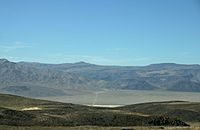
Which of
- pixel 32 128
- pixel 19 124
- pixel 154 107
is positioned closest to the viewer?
pixel 32 128

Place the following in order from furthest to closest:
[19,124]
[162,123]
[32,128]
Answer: [162,123], [19,124], [32,128]

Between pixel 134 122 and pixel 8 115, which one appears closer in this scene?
pixel 8 115

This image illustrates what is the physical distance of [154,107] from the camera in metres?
123

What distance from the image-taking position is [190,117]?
3905 inches

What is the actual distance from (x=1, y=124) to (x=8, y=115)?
7563 millimetres

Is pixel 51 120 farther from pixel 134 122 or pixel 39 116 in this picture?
pixel 134 122

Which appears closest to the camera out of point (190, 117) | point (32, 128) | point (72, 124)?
point (32, 128)

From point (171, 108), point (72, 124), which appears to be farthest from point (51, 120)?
point (171, 108)

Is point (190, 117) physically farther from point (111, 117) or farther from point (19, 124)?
point (19, 124)

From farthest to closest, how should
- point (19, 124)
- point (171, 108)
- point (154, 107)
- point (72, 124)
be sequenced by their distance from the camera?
point (154, 107)
point (171, 108)
point (72, 124)
point (19, 124)

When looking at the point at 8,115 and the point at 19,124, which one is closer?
the point at 19,124

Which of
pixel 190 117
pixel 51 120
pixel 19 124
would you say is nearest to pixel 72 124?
pixel 51 120

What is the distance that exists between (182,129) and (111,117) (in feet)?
58.3

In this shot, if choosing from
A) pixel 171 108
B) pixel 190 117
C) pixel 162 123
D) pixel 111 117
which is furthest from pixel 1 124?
pixel 171 108
